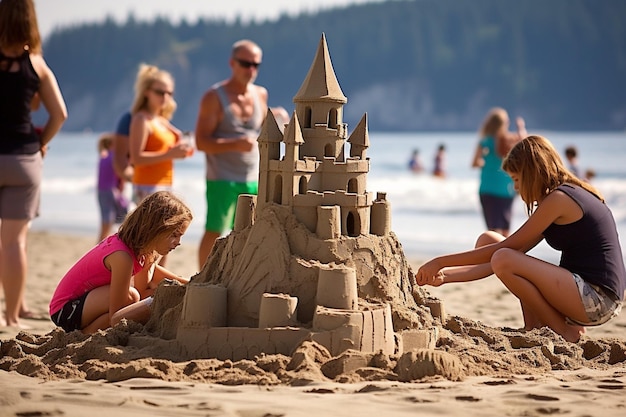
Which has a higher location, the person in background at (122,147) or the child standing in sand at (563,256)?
the person in background at (122,147)

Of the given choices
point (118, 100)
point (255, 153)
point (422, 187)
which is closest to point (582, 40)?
point (118, 100)

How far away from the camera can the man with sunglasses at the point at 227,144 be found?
7.59 metres

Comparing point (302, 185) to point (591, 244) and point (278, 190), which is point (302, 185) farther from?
point (591, 244)

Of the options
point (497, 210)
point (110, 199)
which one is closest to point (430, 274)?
point (497, 210)

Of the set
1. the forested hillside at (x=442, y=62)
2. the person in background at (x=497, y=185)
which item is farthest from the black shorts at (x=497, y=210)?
the forested hillside at (x=442, y=62)

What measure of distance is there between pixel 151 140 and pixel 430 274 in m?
3.11

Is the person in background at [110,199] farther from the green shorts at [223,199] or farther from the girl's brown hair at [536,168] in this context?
the girl's brown hair at [536,168]

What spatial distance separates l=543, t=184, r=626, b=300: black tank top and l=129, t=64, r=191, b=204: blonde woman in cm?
326

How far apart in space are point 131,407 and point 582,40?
9148cm

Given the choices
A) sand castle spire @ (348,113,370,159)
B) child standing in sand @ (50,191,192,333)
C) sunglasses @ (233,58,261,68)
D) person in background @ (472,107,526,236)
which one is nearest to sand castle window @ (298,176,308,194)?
sand castle spire @ (348,113,370,159)

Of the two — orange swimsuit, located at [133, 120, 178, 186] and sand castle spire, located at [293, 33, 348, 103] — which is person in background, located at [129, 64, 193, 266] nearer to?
orange swimsuit, located at [133, 120, 178, 186]

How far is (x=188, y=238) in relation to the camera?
14945mm

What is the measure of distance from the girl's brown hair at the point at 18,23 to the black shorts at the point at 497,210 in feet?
16.5

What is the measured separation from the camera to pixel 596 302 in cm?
549
